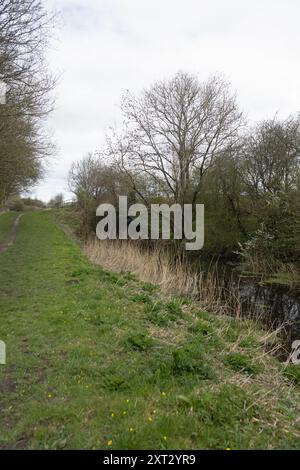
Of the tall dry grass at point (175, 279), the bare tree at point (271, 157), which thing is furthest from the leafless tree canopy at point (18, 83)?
the bare tree at point (271, 157)

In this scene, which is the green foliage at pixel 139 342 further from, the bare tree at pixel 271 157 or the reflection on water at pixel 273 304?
the bare tree at pixel 271 157

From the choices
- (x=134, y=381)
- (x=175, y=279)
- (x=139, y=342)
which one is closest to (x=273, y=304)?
(x=175, y=279)

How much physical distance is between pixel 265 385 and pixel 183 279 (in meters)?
6.80

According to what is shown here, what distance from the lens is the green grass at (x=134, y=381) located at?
3590 millimetres

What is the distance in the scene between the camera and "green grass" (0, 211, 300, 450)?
359cm

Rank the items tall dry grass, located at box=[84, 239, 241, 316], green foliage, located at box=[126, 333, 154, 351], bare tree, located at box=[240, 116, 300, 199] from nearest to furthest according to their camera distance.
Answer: green foliage, located at box=[126, 333, 154, 351]
tall dry grass, located at box=[84, 239, 241, 316]
bare tree, located at box=[240, 116, 300, 199]

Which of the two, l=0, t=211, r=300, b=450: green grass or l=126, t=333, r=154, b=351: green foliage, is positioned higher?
l=126, t=333, r=154, b=351: green foliage

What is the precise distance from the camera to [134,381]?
4.57 meters

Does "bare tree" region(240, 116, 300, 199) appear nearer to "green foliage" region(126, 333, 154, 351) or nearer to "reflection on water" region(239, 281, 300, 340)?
"reflection on water" region(239, 281, 300, 340)

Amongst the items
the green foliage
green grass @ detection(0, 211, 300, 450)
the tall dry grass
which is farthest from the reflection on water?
the green foliage

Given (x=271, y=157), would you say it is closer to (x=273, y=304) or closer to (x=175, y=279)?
(x=273, y=304)
